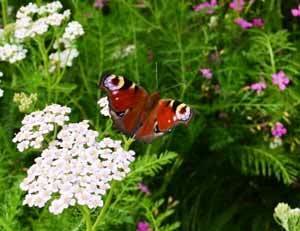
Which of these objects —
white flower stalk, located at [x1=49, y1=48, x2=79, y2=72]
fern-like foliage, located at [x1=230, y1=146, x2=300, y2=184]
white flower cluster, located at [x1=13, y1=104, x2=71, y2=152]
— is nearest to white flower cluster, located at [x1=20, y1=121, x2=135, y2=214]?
white flower cluster, located at [x1=13, y1=104, x2=71, y2=152]

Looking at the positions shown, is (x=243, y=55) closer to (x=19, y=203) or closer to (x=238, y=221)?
(x=238, y=221)

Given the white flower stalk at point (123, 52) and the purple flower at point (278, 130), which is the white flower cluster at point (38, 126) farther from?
the purple flower at point (278, 130)

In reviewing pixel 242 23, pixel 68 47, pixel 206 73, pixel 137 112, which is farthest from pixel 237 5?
pixel 137 112

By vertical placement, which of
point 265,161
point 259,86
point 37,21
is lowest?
point 265,161

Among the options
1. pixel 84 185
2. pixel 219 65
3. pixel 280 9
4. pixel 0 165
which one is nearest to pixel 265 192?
pixel 219 65

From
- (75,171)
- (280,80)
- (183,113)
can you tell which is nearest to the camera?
(75,171)

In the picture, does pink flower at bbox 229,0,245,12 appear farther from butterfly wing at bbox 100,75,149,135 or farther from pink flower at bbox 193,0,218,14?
butterfly wing at bbox 100,75,149,135

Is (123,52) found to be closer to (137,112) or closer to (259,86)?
(259,86)
